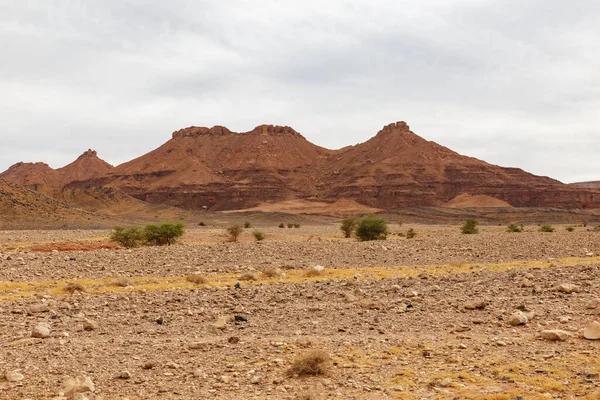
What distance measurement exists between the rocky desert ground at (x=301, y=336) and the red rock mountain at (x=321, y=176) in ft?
437

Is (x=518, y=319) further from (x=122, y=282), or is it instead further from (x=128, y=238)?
(x=128, y=238)

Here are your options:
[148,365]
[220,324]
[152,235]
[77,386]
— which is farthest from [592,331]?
[152,235]

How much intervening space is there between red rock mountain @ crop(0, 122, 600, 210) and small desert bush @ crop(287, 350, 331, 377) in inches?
5511

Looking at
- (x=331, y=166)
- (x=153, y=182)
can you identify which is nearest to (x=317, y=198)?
(x=331, y=166)

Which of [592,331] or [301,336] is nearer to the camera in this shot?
[592,331]

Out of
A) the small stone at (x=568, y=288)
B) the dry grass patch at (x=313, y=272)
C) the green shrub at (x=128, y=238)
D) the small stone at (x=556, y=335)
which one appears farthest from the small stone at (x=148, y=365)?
the green shrub at (x=128, y=238)

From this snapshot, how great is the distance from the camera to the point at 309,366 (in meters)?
7.46

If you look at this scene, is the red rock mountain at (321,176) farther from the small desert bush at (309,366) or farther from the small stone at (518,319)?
the small desert bush at (309,366)

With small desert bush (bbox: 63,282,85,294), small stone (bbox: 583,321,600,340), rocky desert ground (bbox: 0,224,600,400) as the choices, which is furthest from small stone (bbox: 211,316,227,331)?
small desert bush (bbox: 63,282,85,294)

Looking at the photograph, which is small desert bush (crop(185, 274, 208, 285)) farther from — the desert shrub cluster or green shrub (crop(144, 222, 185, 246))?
green shrub (crop(144, 222, 185, 246))

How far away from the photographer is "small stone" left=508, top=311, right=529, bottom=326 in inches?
381

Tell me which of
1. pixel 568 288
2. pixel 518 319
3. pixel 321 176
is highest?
pixel 321 176

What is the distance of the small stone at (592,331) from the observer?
855 cm

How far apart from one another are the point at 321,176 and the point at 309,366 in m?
171
